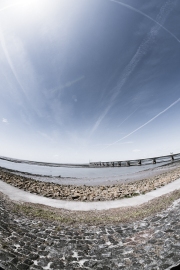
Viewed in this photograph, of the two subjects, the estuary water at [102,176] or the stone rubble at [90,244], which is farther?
the estuary water at [102,176]

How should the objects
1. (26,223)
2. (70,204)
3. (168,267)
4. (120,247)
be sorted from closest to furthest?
(168,267) < (120,247) < (26,223) < (70,204)

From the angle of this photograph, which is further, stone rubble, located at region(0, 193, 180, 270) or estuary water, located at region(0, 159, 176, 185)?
estuary water, located at region(0, 159, 176, 185)

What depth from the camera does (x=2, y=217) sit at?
866cm

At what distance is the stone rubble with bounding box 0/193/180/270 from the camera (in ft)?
17.5

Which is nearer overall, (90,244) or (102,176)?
(90,244)

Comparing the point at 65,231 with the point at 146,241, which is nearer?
the point at 146,241

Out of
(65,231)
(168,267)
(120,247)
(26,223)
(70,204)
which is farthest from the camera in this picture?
(70,204)

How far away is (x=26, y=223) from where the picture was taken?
Answer: 837 centimetres

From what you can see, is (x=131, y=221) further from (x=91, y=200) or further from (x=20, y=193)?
(x=20, y=193)

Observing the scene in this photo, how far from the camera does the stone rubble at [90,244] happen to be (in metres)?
5.34

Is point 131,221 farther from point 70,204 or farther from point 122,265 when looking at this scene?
point 70,204

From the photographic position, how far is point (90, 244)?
6.66 metres

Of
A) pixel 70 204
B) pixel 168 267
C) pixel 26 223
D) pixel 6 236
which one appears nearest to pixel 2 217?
pixel 26 223

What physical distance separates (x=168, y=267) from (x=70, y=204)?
8.63 meters
